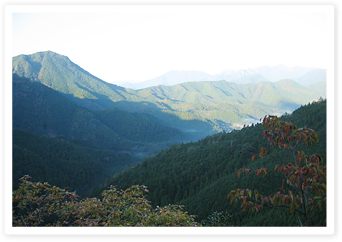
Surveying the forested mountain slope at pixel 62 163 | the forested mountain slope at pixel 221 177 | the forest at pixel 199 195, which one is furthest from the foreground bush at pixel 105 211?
the forested mountain slope at pixel 62 163

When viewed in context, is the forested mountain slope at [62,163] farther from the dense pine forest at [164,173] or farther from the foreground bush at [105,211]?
the foreground bush at [105,211]

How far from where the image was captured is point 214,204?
16297mm

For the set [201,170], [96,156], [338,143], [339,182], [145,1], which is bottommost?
[96,156]

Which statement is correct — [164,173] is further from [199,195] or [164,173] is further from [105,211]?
[105,211]

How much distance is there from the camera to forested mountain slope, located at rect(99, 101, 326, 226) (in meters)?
14.6

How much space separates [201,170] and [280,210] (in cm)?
1977

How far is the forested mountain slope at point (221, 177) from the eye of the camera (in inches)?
574

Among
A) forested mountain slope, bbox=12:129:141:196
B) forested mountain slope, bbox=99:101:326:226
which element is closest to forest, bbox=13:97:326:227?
forested mountain slope, bbox=99:101:326:226

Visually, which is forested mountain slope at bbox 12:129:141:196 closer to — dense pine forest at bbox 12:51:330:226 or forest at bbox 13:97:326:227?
dense pine forest at bbox 12:51:330:226
